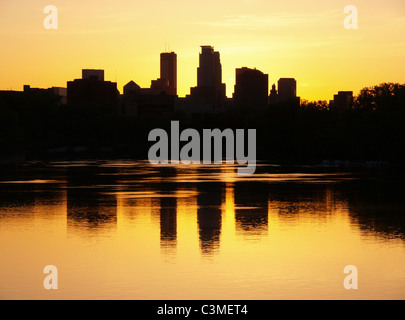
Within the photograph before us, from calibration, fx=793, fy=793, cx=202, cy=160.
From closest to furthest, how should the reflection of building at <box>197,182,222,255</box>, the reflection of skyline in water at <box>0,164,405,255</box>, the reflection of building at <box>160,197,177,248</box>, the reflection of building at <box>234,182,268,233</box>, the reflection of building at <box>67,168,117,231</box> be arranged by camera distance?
the reflection of building at <box>197,182,222,255</box> → the reflection of building at <box>160,197,177,248</box> → the reflection of skyline in water at <box>0,164,405,255</box> → the reflection of building at <box>234,182,268,233</box> → the reflection of building at <box>67,168,117,231</box>

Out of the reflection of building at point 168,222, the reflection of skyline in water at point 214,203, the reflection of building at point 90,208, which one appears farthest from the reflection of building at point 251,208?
the reflection of building at point 90,208

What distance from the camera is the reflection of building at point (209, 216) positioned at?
29.0 m

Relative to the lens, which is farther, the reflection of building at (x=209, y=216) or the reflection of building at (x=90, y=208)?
the reflection of building at (x=90, y=208)

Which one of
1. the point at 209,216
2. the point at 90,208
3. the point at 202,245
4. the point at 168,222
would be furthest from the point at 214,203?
the point at 202,245

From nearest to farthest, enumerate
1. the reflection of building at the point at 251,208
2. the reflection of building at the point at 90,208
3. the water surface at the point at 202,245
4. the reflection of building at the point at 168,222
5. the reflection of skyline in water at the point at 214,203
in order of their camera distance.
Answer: the water surface at the point at 202,245 < the reflection of building at the point at 168,222 < the reflection of skyline in water at the point at 214,203 < the reflection of building at the point at 251,208 < the reflection of building at the point at 90,208

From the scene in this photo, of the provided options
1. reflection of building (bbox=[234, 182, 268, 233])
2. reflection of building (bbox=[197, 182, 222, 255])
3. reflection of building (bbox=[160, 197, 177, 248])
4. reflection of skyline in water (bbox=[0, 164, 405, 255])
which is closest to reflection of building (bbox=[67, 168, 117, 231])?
reflection of skyline in water (bbox=[0, 164, 405, 255])

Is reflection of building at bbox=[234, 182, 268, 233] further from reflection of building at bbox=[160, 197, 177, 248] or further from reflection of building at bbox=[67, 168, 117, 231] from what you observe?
reflection of building at bbox=[67, 168, 117, 231]

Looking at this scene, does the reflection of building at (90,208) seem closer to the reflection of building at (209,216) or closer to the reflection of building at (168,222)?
the reflection of building at (168,222)

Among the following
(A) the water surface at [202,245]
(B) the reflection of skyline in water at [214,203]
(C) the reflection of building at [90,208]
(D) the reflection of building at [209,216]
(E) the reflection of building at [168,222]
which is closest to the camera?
(A) the water surface at [202,245]

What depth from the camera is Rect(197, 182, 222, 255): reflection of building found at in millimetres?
28995
